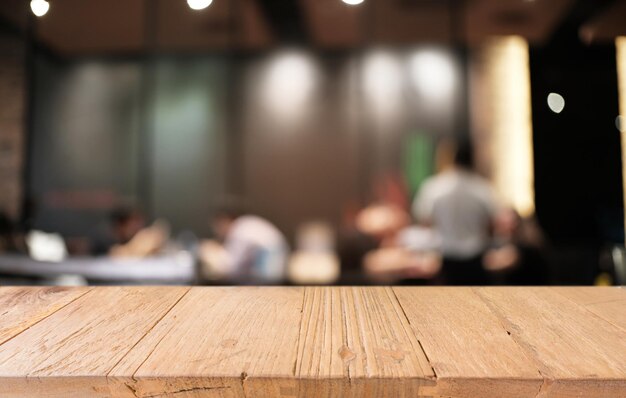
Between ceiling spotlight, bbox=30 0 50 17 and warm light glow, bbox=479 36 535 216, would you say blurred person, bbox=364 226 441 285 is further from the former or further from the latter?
ceiling spotlight, bbox=30 0 50 17

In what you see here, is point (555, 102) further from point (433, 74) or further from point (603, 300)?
point (603, 300)

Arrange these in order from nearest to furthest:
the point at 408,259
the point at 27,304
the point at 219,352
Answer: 1. the point at 219,352
2. the point at 27,304
3. the point at 408,259

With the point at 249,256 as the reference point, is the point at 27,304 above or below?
above

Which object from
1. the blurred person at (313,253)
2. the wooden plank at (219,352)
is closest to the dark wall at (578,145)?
the blurred person at (313,253)

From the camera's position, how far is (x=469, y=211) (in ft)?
12.5

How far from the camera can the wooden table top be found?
0.66m

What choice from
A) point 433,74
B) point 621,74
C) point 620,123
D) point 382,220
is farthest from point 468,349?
point 621,74

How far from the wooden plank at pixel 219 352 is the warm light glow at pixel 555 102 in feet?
17.6

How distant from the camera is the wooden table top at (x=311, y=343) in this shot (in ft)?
2.16

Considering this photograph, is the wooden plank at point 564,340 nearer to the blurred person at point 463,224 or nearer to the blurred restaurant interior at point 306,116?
the blurred person at point 463,224

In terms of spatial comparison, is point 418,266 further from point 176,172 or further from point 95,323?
point 95,323

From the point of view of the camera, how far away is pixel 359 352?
28.6 inches

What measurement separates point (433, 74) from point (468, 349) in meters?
5.30

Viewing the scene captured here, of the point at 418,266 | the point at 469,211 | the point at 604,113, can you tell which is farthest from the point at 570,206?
the point at 469,211
